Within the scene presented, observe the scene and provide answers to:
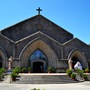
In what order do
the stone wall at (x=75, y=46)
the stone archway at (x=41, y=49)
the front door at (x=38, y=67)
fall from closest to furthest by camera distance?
the stone archway at (x=41, y=49), the stone wall at (x=75, y=46), the front door at (x=38, y=67)

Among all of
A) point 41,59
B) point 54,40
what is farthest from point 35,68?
point 54,40

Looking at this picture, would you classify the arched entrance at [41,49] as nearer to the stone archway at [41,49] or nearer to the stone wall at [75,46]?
the stone archway at [41,49]

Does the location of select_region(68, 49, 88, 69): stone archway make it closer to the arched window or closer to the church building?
the church building

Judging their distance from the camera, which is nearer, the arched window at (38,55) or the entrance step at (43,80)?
the entrance step at (43,80)

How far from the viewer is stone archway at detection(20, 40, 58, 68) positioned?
24.5 meters

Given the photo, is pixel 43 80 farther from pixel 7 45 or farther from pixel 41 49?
pixel 41 49

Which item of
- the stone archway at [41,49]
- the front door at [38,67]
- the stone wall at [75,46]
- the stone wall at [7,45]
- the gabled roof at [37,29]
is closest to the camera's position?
the stone wall at [7,45]

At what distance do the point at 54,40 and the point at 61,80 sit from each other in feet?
31.8

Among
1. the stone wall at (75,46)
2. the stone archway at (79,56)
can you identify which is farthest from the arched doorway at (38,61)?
the stone archway at (79,56)

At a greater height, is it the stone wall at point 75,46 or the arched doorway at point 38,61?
the stone wall at point 75,46

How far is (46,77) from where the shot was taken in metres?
18.0

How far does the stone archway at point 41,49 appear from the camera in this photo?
24.5m

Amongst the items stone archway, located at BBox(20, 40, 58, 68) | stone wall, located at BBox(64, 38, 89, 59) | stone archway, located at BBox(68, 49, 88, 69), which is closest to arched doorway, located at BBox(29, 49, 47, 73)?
stone archway, located at BBox(20, 40, 58, 68)

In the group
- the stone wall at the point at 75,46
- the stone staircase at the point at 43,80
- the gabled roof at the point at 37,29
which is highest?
the gabled roof at the point at 37,29
